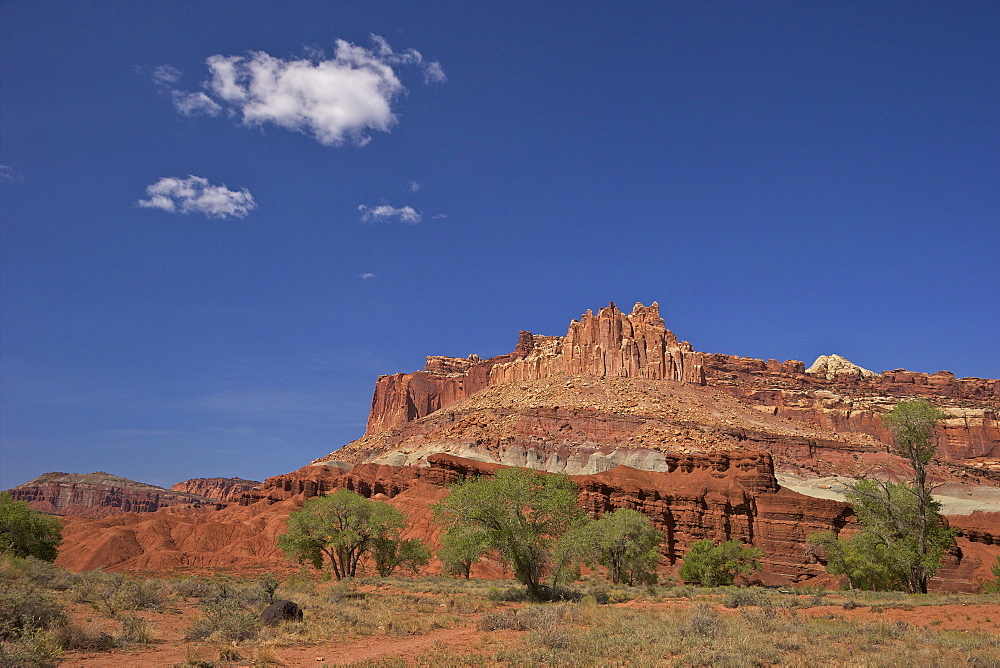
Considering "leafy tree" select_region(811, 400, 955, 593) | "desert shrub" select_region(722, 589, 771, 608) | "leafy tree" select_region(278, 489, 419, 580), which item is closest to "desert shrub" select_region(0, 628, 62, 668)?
"desert shrub" select_region(722, 589, 771, 608)

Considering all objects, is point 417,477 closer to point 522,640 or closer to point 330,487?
point 330,487

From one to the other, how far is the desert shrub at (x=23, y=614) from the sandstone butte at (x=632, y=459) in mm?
36622

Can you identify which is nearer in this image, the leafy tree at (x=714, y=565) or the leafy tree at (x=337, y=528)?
the leafy tree at (x=337, y=528)

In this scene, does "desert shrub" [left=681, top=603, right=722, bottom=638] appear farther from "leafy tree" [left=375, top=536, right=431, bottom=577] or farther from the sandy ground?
the sandy ground

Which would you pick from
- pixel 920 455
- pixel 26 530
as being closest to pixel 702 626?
pixel 920 455

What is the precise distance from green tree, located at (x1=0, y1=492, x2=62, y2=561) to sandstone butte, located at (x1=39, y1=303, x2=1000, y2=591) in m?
23.7

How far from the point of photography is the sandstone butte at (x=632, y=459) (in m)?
67.2

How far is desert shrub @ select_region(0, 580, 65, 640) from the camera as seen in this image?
41.8 feet

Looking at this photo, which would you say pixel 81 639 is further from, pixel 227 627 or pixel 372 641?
pixel 372 641

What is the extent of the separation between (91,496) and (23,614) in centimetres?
20044

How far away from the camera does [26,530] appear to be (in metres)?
39.1

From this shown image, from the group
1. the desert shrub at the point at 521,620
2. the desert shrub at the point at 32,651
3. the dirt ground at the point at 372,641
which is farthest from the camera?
the desert shrub at the point at 521,620

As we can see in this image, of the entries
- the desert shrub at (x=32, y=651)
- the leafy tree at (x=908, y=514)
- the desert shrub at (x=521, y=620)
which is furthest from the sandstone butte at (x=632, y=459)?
the desert shrub at (x=32, y=651)

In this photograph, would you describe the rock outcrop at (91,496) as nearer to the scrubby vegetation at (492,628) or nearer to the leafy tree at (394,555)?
the leafy tree at (394,555)
